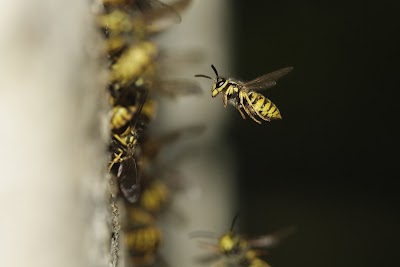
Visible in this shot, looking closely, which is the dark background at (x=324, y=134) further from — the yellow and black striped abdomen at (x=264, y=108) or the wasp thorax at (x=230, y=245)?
the yellow and black striped abdomen at (x=264, y=108)

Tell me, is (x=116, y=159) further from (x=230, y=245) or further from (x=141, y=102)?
(x=230, y=245)

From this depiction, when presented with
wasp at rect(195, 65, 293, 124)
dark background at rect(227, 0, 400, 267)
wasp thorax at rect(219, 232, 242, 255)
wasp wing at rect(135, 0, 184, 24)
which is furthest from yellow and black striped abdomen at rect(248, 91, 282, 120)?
dark background at rect(227, 0, 400, 267)

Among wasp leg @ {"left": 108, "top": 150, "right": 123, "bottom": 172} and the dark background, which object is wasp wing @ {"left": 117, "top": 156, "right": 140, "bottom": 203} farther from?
the dark background

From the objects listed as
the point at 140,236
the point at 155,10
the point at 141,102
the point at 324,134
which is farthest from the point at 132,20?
the point at 324,134

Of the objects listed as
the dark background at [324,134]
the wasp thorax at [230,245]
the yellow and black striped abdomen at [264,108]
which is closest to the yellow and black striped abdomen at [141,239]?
the wasp thorax at [230,245]

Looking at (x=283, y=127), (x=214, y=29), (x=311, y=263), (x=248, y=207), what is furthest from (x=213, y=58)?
(x=311, y=263)

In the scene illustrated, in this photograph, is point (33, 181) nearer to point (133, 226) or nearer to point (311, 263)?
point (133, 226)

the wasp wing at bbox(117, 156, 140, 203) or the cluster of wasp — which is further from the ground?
the cluster of wasp
